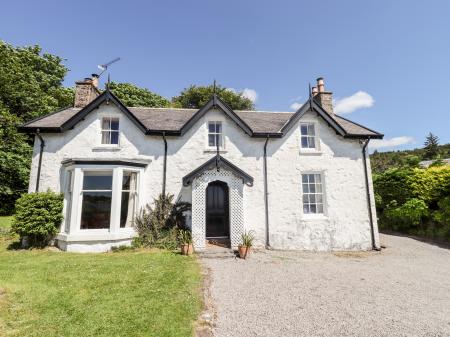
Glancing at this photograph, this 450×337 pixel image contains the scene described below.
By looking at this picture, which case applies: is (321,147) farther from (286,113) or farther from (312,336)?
(312,336)

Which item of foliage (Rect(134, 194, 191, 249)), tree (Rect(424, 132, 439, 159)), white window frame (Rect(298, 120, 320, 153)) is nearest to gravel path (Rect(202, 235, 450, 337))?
foliage (Rect(134, 194, 191, 249))

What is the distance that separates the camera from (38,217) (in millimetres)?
10609

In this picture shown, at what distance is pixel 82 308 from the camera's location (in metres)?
5.30

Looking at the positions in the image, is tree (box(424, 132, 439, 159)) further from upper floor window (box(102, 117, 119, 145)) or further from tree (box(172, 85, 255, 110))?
upper floor window (box(102, 117, 119, 145))

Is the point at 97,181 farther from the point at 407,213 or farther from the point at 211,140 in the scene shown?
the point at 407,213

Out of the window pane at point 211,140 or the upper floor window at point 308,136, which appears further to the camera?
the upper floor window at point 308,136

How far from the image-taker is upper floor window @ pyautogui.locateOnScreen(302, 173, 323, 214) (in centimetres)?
1329

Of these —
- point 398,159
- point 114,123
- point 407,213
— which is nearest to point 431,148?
point 398,159

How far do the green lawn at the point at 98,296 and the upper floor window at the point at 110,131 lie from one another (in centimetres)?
605

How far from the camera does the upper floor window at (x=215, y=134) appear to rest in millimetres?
13391

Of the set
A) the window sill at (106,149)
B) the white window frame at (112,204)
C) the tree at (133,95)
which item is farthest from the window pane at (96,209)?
the tree at (133,95)

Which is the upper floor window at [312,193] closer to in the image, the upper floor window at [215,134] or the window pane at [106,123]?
the upper floor window at [215,134]

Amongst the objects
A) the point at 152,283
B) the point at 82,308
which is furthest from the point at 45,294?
the point at 152,283

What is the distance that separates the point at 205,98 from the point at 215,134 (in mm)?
25057
